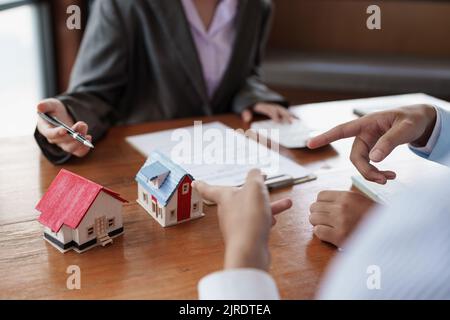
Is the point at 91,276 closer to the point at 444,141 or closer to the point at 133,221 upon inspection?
the point at 133,221

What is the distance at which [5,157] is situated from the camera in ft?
3.61

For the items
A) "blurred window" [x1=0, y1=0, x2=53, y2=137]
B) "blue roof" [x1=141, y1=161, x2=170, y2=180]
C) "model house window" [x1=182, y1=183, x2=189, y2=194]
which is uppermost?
"blue roof" [x1=141, y1=161, x2=170, y2=180]

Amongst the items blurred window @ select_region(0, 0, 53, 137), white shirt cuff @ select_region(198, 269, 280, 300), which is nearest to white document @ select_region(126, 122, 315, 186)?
white shirt cuff @ select_region(198, 269, 280, 300)

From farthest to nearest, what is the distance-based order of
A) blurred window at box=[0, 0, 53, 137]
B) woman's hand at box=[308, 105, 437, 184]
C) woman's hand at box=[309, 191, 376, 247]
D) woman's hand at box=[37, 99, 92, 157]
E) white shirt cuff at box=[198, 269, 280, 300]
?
blurred window at box=[0, 0, 53, 137] → woman's hand at box=[37, 99, 92, 157] → woman's hand at box=[308, 105, 437, 184] → woman's hand at box=[309, 191, 376, 247] → white shirt cuff at box=[198, 269, 280, 300]

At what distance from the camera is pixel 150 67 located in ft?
4.88

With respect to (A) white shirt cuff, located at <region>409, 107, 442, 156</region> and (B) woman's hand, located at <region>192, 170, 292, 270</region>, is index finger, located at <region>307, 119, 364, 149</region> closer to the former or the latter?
(A) white shirt cuff, located at <region>409, 107, 442, 156</region>

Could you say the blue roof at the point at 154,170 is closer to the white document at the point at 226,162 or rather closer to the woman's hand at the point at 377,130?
the white document at the point at 226,162

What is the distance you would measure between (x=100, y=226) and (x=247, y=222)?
25 cm

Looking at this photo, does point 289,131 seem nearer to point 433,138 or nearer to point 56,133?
point 433,138

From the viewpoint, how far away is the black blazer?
1.37 m

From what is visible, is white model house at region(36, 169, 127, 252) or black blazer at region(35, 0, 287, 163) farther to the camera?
black blazer at region(35, 0, 287, 163)

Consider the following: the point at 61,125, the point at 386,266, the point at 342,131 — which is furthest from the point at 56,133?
the point at 386,266

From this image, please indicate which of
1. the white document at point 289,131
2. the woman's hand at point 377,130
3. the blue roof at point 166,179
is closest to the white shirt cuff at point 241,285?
the blue roof at point 166,179

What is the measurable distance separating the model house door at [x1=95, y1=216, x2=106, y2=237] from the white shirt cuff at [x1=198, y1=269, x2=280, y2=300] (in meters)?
0.24
